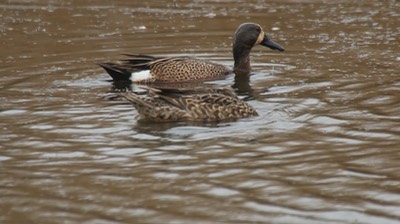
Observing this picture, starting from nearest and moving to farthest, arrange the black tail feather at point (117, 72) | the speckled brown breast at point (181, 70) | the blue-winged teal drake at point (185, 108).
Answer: the blue-winged teal drake at point (185, 108) < the black tail feather at point (117, 72) < the speckled brown breast at point (181, 70)

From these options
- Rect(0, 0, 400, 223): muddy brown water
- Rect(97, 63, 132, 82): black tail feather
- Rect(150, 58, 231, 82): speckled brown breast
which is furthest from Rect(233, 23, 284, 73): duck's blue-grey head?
Rect(97, 63, 132, 82): black tail feather

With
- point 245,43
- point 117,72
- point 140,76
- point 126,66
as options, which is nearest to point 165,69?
point 140,76

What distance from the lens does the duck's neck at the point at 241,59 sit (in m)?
12.1

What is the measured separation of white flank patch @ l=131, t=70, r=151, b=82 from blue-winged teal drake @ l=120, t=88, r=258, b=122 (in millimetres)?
2459

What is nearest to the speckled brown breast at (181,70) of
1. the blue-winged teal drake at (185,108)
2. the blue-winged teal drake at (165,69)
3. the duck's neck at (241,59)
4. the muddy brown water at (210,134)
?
the blue-winged teal drake at (165,69)

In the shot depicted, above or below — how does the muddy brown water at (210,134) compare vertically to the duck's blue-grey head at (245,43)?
below

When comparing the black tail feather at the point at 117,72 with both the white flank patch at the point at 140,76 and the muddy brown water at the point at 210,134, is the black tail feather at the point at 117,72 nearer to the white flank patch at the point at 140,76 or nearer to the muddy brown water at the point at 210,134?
the white flank patch at the point at 140,76

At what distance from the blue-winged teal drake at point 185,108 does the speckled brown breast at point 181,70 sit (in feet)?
8.37

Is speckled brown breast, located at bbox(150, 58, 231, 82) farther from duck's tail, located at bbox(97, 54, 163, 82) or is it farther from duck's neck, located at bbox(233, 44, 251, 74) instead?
duck's neck, located at bbox(233, 44, 251, 74)

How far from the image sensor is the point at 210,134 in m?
8.47

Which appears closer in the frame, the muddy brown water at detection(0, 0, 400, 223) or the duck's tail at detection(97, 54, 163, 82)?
the muddy brown water at detection(0, 0, 400, 223)

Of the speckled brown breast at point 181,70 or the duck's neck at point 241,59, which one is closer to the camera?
the speckled brown breast at point 181,70

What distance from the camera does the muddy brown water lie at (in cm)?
638

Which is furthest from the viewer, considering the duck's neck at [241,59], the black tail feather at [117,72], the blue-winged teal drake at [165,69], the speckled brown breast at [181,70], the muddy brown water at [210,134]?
the duck's neck at [241,59]
